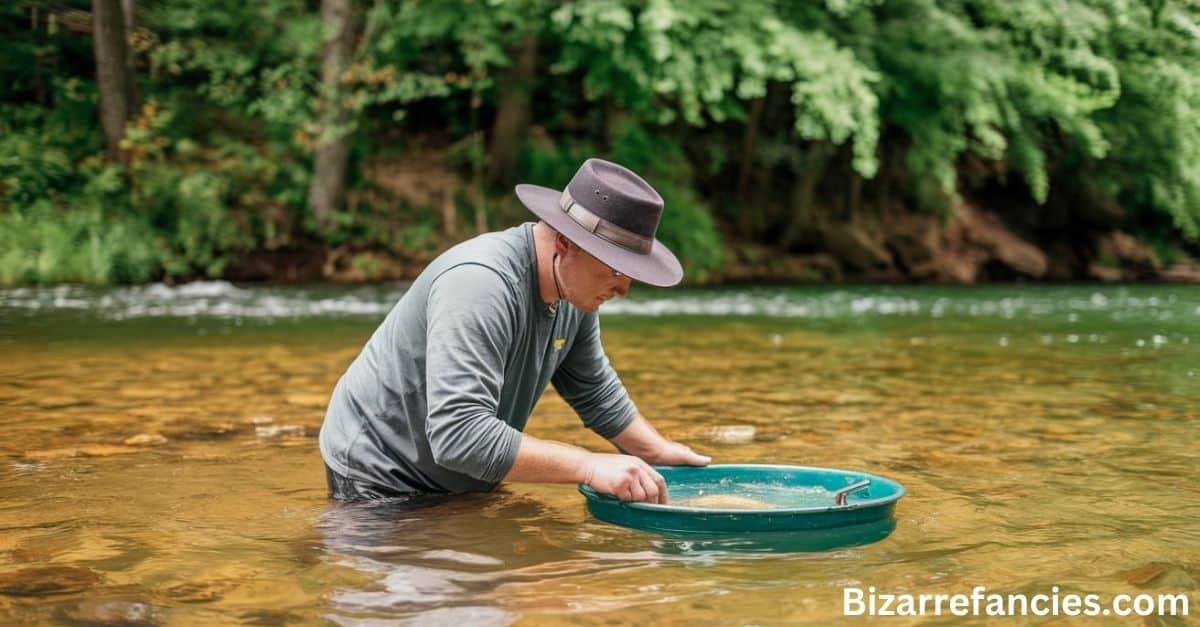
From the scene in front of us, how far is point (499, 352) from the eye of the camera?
11.4 feet

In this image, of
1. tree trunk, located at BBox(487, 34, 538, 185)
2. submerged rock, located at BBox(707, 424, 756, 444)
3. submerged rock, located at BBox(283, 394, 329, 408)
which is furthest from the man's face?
tree trunk, located at BBox(487, 34, 538, 185)

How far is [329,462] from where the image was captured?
157 inches

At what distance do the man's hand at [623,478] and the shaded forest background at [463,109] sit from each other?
38.1ft

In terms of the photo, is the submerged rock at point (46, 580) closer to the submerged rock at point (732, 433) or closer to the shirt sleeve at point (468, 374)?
the shirt sleeve at point (468, 374)

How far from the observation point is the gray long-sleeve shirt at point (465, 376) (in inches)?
132

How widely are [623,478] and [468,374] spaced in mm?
540

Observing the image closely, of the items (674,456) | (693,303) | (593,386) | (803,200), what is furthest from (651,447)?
(803,200)

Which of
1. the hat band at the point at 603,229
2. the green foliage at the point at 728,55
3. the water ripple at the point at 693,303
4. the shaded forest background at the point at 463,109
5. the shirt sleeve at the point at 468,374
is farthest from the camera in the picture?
the shaded forest background at the point at 463,109

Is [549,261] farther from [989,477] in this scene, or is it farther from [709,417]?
[709,417]

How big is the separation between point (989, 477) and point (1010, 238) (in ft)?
66.8

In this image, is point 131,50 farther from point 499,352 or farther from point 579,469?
point 579,469

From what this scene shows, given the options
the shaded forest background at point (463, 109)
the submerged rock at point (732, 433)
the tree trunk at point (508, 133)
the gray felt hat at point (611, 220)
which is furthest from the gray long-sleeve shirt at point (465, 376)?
the tree trunk at point (508, 133)

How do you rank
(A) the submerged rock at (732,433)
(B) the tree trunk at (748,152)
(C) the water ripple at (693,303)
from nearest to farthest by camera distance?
(A) the submerged rock at (732,433) < (C) the water ripple at (693,303) < (B) the tree trunk at (748,152)

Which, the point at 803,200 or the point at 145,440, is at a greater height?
the point at 803,200
